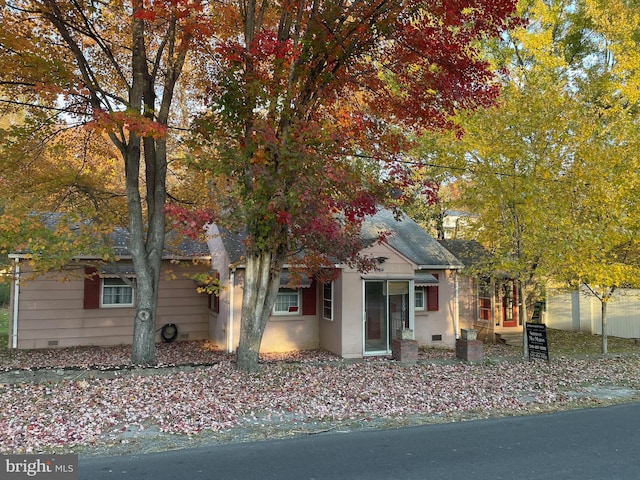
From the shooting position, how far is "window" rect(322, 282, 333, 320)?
14.1 m

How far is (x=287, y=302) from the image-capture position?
14.5m

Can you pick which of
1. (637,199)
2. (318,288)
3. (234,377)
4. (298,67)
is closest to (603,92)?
(637,199)

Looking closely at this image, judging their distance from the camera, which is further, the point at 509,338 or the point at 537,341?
the point at 509,338

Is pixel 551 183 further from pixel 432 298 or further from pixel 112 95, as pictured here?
pixel 112 95

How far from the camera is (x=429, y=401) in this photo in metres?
8.10

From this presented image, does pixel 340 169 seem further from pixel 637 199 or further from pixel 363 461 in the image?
pixel 637 199

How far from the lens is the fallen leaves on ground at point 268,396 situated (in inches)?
248

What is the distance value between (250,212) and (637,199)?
10.2 metres

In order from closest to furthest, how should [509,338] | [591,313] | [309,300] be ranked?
[309,300]
[509,338]
[591,313]

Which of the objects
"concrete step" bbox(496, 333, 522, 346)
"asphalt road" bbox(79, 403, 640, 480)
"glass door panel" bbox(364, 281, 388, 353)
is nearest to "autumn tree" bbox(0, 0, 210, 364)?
"asphalt road" bbox(79, 403, 640, 480)

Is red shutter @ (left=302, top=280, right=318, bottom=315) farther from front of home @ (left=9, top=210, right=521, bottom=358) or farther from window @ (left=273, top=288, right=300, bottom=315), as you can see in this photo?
window @ (left=273, top=288, right=300, bottom=315)

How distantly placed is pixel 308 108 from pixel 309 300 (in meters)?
7.42

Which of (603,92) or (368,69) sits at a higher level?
(603,92)

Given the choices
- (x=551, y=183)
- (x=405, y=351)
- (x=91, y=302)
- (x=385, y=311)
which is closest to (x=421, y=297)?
(x=385, y=311)
